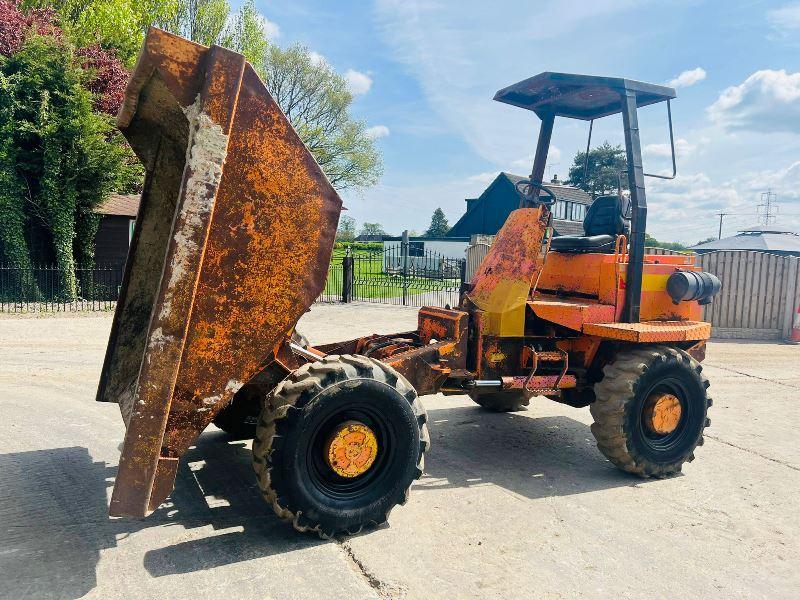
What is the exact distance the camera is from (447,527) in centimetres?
408

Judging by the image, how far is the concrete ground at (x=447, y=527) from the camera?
3340 millimetres

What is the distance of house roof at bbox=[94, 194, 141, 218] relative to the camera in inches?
727

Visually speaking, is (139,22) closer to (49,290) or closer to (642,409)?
(49,290)

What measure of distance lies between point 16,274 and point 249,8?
1861cm

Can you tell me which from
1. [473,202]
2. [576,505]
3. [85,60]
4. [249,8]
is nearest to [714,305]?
[576,505]

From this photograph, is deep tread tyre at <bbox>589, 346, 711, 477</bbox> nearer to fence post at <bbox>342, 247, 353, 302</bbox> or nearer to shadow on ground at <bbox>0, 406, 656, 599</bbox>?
shadow on ground at <bbox>0, 406, 656, 599</bbox>

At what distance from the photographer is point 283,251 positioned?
3682 millimetres

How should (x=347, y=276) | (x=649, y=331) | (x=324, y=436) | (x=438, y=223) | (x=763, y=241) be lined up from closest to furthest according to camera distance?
(x=324, y=436)
(x=649, y=331)
(x=347, y=276)
(x=763, y=241)
(x=438, y=223)

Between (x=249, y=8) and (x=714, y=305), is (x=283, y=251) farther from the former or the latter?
(x=249, y=8)

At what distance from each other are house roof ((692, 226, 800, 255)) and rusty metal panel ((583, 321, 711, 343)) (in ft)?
107

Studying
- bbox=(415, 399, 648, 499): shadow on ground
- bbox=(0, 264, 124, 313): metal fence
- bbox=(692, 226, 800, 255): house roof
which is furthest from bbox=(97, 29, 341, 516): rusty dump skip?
bbox=(692, 226, 800, 255): house roof

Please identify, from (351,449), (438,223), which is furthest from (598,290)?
(438,223)

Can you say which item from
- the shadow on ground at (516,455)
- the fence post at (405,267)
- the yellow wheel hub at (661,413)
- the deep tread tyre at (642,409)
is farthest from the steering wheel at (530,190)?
the fence post at (405,267)

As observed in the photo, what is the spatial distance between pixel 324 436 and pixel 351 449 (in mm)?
190
